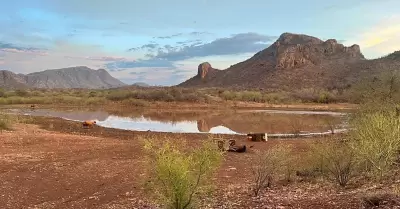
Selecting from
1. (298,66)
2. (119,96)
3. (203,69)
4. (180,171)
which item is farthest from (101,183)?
(203,69)

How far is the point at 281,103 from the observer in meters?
82.0

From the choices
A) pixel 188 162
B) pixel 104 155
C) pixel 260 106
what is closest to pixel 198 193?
pixel 188 162

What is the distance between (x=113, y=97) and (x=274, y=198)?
258 feet

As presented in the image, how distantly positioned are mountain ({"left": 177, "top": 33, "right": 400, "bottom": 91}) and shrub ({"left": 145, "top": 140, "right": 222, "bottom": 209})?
90.3 meters

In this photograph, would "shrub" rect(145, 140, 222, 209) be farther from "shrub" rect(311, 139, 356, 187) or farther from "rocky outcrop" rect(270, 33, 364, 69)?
"rocky outcrop" rect(270, 33, 364, 69)

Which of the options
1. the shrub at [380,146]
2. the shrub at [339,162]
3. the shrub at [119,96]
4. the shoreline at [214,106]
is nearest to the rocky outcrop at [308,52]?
the shoreline at [214,106]

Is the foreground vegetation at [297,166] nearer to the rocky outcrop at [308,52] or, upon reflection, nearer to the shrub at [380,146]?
the shrub at [380,146]

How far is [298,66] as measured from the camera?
118 meters

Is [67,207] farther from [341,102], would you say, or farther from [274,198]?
[341,102]

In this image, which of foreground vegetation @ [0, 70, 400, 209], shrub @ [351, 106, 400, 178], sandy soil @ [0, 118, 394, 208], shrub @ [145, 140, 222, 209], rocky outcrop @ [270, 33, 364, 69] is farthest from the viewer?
rocky outcrop @ [270, 33, 364, 69]

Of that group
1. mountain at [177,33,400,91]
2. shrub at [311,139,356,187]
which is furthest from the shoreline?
shrub at [311,139,356,187]

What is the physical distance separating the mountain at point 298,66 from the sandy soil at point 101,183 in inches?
3237

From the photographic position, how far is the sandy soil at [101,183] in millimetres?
10289

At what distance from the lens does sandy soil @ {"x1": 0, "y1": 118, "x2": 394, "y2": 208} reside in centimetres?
1029
